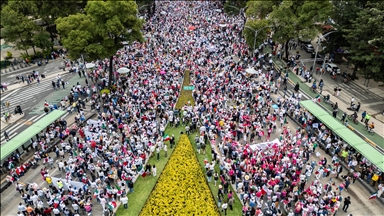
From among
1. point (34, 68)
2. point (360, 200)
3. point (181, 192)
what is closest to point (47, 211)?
point (181, 192)

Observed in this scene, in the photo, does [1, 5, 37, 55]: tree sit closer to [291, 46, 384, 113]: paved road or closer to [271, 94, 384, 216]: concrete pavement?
[291, 46, 384, 113]: paved road

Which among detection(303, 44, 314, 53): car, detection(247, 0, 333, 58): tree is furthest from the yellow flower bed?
detection(303, 44, 314, 53): car

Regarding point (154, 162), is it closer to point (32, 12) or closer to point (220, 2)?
point (32, 12)

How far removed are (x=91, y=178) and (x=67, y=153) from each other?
5.30m

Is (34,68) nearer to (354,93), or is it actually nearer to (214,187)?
(214,187)

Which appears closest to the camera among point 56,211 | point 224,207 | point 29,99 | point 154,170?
point 56,211

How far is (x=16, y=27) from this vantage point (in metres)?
50.7

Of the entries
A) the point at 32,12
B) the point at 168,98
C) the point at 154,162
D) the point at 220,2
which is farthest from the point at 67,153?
the point at 220,2

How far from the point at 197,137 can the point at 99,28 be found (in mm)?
18556

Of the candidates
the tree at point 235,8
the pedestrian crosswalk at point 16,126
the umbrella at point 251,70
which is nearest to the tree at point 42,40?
the pedestrian crosswalk at point 16,126

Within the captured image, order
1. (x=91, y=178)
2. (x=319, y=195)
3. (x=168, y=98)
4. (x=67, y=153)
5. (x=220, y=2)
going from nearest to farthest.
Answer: (x=319, y=195) < (x=91, y=178) < (x=67, y=153) < (x=168, y=98) < (x=220, y=2)

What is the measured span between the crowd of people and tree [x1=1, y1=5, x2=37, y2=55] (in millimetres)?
15124

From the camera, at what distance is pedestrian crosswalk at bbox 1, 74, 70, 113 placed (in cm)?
4190

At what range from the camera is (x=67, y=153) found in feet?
100
